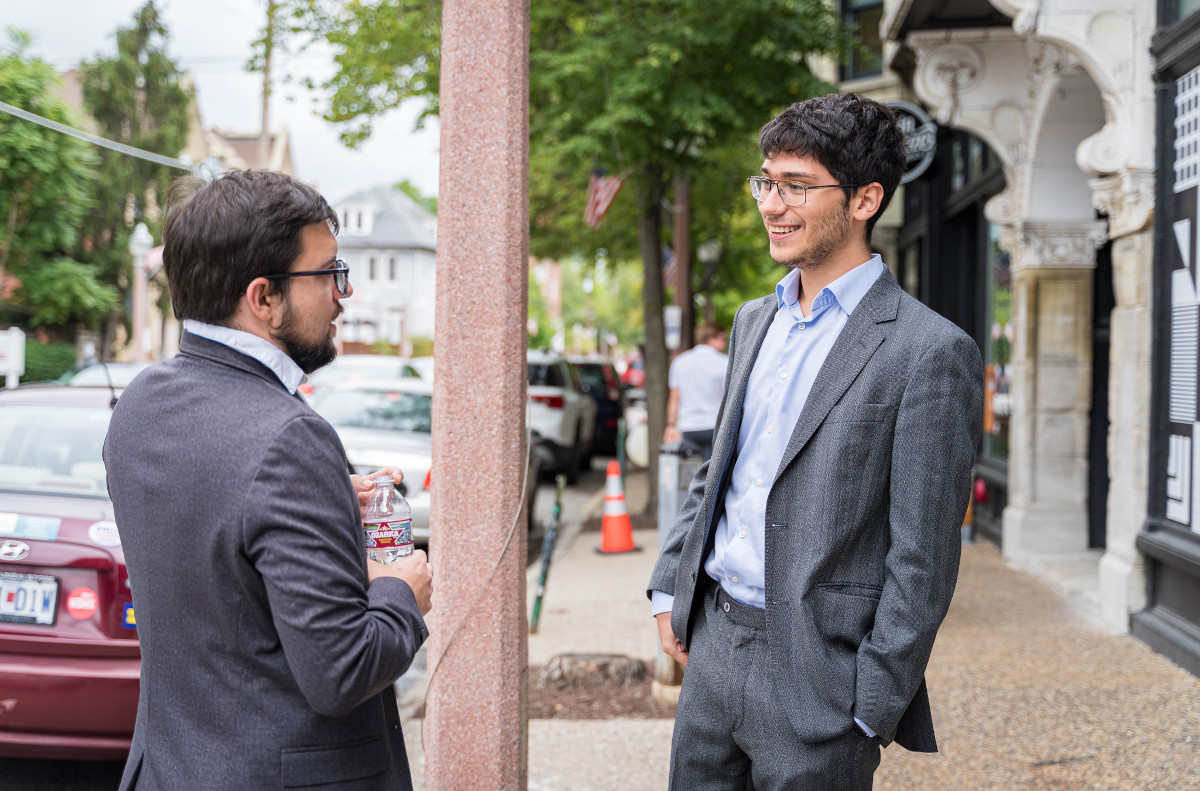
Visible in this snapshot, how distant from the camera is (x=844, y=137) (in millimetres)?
2260

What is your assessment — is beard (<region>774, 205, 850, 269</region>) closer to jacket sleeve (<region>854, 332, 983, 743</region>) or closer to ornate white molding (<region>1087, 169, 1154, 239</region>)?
jacket sleeve (<region>854, 332, 983, 743</region>)

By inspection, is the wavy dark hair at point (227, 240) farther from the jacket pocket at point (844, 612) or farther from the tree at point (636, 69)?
the tree at point (636, 69)

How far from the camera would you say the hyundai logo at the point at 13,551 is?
3875 millimetres

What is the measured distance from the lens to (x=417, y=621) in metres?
1.81

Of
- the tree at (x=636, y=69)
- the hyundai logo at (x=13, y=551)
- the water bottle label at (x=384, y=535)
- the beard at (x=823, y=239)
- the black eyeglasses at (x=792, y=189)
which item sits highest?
the tree at (x=636, y=69)

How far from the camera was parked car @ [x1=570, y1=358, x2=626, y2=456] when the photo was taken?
20.5m

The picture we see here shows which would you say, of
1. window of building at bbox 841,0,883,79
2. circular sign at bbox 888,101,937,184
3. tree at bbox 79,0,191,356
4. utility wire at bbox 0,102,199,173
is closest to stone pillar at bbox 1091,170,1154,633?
circular sign at bbox 888,101,937,184

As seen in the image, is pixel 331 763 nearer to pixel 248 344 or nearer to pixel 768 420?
pixel 248 344

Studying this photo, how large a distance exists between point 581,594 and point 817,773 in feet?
20.5

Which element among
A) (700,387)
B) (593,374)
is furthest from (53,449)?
(593,374)

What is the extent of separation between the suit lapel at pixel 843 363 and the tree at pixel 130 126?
A: 34.9m

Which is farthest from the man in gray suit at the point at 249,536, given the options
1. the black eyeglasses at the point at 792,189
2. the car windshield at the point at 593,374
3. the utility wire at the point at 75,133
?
the car windshield at the point at 593,374

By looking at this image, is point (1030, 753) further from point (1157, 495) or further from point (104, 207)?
point (104, 207)

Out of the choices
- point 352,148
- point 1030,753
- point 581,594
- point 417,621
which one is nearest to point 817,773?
point 417,621
